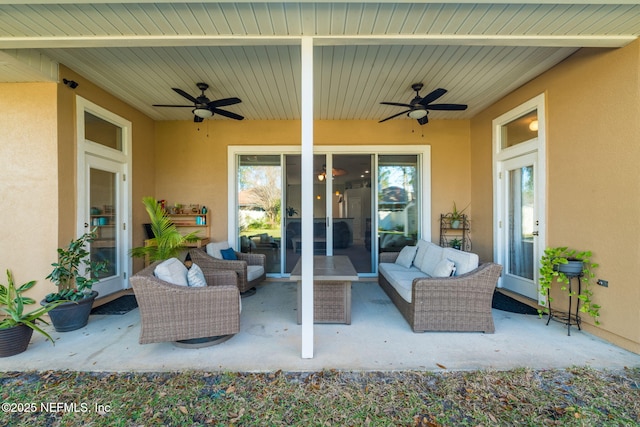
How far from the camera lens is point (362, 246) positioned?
16.8ft

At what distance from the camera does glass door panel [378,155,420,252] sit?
5.08m

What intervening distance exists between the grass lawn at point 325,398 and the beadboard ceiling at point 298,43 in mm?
2722

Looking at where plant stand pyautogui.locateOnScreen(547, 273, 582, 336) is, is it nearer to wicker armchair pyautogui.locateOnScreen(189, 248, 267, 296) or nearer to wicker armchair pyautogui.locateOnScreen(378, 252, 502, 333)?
wicker armchair pyautogui.locateOnScreen(378, 252, 502, 333)

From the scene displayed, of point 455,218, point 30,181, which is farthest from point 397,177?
point 30,181

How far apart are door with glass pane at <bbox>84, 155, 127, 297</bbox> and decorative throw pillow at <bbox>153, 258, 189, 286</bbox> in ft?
5.89

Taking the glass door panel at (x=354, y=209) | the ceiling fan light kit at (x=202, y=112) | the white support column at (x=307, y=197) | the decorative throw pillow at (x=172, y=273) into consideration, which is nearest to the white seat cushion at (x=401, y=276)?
the glass door panel at (x=354, y=209)

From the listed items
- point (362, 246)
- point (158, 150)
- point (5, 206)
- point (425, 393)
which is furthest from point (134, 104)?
point (425, 393)

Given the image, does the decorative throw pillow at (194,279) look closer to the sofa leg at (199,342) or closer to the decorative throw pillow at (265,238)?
the sofa leg at (199,342)

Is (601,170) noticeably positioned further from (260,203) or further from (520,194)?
(260,203)

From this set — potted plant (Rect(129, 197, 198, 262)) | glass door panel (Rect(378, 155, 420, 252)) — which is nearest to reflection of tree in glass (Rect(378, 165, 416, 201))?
glass door panel (Rect(378, 155, 420, 252))

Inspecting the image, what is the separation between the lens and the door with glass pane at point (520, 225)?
11.9 ft

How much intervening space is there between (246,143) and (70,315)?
3.43 metres

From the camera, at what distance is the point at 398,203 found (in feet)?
16.7

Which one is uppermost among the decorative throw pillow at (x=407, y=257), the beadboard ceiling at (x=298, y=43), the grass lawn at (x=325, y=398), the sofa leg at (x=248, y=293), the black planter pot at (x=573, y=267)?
the beadboard ceiling at (x=298, y=43)
